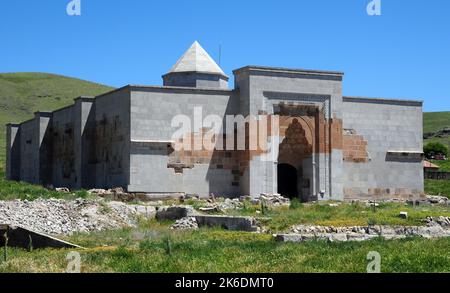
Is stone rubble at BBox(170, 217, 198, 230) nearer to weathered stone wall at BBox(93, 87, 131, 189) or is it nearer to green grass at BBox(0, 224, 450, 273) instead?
weathered stone wall at BBox(93, 87, 131, 189)

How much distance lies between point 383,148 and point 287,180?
554 cm

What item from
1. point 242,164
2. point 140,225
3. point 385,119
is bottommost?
point 140,225

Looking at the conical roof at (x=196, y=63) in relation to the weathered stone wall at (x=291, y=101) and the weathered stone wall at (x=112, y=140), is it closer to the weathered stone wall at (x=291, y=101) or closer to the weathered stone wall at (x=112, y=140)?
the weathered stone wall at (x=291, y=101)

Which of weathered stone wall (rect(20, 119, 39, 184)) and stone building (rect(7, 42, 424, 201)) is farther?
weathered stone wall (rect(20, 119, 39, 184))

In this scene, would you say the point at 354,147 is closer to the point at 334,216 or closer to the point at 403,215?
the point at 334,216

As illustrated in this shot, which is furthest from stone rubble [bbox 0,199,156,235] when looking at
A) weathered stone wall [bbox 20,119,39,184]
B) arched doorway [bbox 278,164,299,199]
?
weathered stone wall [bbox 20,119,39,184]

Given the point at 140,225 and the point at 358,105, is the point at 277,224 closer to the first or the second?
the point at 140,225

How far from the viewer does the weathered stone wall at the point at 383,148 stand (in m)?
38.1

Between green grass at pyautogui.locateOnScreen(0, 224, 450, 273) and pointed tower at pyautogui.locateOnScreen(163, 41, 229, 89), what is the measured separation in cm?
2334

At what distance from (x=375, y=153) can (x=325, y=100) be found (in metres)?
4.41

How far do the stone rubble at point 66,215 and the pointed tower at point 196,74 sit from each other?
1318 cm

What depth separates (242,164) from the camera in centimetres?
3516

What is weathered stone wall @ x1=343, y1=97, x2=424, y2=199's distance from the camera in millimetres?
38125
